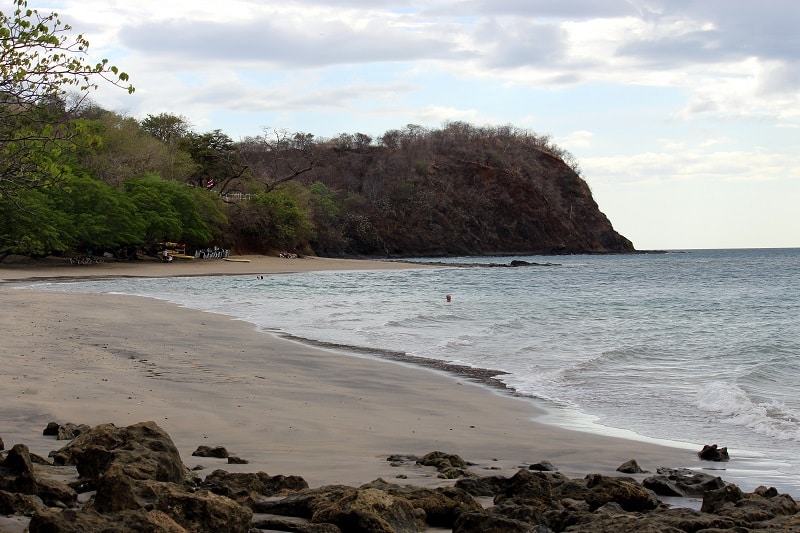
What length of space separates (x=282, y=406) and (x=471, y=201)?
126m

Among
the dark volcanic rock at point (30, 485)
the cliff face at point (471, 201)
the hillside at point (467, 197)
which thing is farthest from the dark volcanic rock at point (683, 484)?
the cliff face at point (471, 201)

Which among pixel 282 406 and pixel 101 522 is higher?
pixel 101 522

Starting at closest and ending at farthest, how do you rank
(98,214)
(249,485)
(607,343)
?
1. (249,485)
2. (607,343)
3. (98,214)

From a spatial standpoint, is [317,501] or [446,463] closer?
[317,501]

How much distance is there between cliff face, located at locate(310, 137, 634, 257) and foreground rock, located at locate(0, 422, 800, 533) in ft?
372

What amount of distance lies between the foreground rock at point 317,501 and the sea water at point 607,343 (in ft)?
5.59

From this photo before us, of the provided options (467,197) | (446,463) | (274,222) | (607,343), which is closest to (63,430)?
(446,463)

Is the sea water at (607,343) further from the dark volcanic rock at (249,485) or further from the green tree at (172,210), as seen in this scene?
the green tree at (172,210)

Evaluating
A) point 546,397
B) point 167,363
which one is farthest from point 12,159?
point 546,397

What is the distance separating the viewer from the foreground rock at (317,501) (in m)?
4.50

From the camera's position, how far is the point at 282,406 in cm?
997

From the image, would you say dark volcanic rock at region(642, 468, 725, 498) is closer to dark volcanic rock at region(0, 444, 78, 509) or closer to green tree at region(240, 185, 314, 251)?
dark volcanic rock at region(0, 444, 78, 509)

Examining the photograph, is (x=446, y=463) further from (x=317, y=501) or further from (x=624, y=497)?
(x=317, y=501)

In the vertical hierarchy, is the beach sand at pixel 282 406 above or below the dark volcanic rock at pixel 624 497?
below
